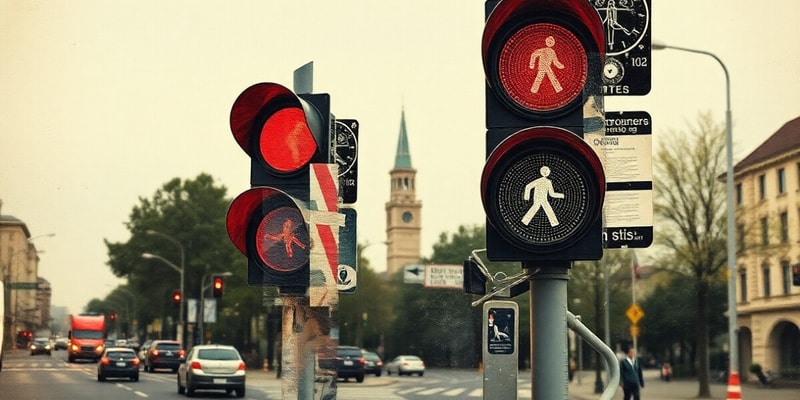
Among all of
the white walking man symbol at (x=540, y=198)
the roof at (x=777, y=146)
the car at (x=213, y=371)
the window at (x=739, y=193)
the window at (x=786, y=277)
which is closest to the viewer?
the white walking man symbol at (x=540, y=198)

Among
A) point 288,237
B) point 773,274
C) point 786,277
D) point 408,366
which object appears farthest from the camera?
point 408,366

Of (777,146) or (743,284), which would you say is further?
(743,284)

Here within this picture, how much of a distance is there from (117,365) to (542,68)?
36780mm

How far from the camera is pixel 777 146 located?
49719 mm

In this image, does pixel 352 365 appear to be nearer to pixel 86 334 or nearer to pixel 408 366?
pixel 408 366

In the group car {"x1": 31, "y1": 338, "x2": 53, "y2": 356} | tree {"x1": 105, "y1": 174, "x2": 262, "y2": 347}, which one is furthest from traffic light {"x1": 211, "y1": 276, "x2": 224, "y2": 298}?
car {"x1": 31, "y1": 338, "x2": 53, "y2": 356}

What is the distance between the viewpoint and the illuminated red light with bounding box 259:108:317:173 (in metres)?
5.35

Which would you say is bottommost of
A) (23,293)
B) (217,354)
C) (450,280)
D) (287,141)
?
(217,354)

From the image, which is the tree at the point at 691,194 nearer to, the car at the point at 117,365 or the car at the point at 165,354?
the car at the point at 117,365

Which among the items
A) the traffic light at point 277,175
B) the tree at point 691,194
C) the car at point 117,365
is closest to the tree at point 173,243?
the car at point 117,365

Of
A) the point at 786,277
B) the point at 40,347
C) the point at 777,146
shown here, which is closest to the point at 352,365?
the point at 786,277

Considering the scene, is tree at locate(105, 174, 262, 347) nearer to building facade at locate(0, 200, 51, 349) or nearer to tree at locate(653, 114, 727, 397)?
building facade at locate(0, 200, 51, 349)

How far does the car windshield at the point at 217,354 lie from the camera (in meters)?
31.3

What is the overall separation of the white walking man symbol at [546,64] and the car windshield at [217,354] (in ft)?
92.1
